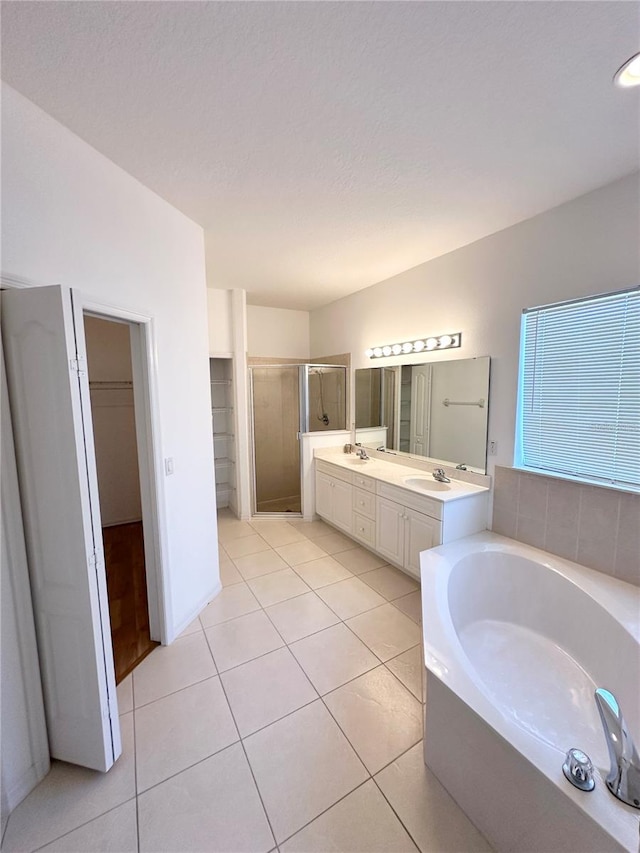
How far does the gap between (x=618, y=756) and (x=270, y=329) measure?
4523 mm

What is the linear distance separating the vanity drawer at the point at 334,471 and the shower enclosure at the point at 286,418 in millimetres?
391

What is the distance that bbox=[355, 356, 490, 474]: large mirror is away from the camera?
266cm

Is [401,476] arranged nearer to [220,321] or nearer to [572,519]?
[572,519]

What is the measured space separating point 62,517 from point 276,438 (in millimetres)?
3154

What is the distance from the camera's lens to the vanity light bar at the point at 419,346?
2810mm

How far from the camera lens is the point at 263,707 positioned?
169 centimetres

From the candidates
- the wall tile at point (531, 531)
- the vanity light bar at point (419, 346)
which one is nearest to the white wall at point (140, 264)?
the vanity light bar at point (419, 346)

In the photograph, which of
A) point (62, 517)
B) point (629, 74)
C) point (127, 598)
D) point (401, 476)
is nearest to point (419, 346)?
point (401, 476)

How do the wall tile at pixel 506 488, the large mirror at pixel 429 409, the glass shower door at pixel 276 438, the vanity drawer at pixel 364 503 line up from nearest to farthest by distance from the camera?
the wall tile at pixel 506 488 → the large mirror at pixel 429 409 → the vanity drawer at pixel 364 503 → the glass shower door at pixel 276 438

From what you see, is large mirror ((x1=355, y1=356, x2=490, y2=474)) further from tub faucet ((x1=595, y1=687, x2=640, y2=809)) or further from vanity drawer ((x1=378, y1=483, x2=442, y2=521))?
tub faucet ((x1=595, y1=687, x2=640, y2=809))

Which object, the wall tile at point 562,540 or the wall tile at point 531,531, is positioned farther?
the wall tile at point 531,531

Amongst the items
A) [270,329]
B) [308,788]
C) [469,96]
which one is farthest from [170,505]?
[270,329]

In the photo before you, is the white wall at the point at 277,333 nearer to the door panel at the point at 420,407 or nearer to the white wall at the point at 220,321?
the white wall at the point at 220,321

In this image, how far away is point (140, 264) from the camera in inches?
73.1
